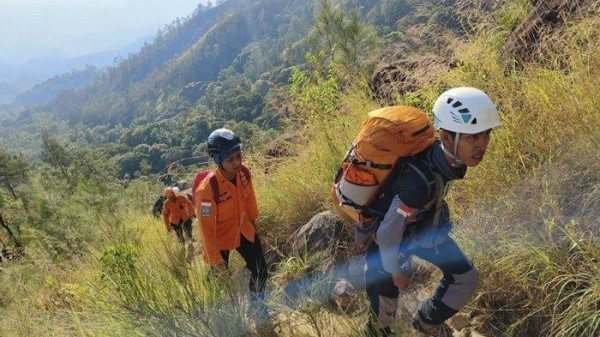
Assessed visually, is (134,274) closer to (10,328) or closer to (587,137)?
(10,328)

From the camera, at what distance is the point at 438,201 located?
7.14 feet

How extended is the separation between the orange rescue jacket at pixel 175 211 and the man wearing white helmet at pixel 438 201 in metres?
5.62

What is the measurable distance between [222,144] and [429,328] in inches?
76.7

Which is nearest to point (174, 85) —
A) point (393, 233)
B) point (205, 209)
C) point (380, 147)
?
point (205, 209)

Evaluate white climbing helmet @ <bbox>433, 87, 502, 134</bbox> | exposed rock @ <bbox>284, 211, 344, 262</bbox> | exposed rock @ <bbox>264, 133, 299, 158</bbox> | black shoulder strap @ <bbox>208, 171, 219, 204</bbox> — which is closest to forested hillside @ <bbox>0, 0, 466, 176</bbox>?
exposed rock @ <bbox>264, 133, 299, 158</bbox>

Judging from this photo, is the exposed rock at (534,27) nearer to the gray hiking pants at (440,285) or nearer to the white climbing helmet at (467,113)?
the white climbing helmet at (467,113)

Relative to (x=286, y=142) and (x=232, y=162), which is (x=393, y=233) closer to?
(x=232, y=162)

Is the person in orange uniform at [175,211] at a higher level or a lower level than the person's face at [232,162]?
lower

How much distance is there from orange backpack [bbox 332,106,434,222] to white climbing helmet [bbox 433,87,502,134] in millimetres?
122

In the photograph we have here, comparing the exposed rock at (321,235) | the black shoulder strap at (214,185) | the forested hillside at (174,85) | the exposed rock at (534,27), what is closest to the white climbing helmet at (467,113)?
the black shoulder strap at (214,185)

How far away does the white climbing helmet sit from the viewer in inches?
77.7

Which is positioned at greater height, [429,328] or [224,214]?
[224,214]

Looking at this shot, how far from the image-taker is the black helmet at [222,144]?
326cm

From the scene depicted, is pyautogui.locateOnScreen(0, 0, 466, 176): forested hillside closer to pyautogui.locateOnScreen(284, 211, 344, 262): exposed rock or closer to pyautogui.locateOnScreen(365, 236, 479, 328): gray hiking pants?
pyautogui.locateOnScreen(284, 211, 344, 262): exposed rock
